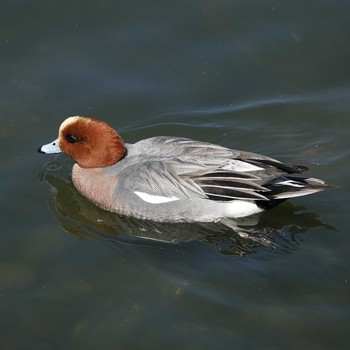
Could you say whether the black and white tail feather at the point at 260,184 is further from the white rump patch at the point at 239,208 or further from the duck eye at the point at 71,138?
the duck eye at the point at 71,138

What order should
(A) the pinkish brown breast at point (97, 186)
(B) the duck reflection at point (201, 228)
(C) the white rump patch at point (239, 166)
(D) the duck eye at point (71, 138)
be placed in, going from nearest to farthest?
1. (B) the duck reflection at point (201, 228)
2. (C) the white rump patch at point (239, 166)
3. (A) the pinkish brown breast at point (97, 186)
4. (D) the duck eye at point (71, 138)

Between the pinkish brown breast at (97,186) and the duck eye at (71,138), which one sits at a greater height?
the duck eye at (71,138)

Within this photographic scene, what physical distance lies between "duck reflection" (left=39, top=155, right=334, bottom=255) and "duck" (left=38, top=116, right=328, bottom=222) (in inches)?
3.2

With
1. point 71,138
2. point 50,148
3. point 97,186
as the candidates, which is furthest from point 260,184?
point 50,148

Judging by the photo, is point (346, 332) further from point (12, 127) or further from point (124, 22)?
point (124, 22)

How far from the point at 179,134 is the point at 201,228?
5.10ft

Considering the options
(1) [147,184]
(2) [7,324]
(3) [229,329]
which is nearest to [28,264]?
(2) [7,324]

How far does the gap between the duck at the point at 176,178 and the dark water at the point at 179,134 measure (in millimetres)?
179

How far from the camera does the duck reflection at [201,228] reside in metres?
7.60

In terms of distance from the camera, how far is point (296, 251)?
24.1ft

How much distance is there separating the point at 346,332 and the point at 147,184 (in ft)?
7.91

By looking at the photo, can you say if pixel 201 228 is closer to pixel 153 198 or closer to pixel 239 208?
pixel 239 208

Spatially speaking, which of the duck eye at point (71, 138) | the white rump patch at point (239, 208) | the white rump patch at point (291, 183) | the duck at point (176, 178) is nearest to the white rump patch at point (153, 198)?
the duck at point (176, 178)

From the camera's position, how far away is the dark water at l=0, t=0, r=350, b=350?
664cm
